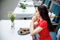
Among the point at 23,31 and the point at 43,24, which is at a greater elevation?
the point at 43,24

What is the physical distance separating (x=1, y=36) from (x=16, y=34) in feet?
0.73

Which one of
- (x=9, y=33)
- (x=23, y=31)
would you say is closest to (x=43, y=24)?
(x=23, y=31)

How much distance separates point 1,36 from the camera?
2.45 meters

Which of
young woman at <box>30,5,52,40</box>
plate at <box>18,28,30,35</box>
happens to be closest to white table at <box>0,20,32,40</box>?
plate at <box>18,28,30,35</box>

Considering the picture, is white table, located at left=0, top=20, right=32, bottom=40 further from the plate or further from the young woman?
the young woman

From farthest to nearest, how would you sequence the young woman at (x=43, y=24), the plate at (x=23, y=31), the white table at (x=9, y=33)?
1. the plate at (x=23, y=31)
2. the white table at (x=9, y=33)
3. the young woman at (x=43, y=24)

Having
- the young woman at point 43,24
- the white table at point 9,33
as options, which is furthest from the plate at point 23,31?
the young woman at point 43,24

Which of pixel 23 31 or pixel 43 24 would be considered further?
pixel 23 31

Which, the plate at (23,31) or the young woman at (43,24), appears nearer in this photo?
the young woman at (43,24)

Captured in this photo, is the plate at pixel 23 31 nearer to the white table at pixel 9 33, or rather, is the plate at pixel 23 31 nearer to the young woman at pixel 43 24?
the white table at pixel 9 33

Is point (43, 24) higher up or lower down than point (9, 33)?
higher up

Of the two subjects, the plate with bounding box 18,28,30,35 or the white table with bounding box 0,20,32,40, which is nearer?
the white table with bounding box 0,20,32,40

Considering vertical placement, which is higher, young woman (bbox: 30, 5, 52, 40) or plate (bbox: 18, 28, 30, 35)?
young woman (bbox: 30, 5, 52, 40)

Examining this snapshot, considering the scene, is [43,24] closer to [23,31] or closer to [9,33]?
[23,31]
